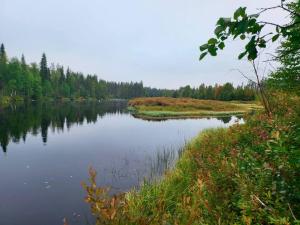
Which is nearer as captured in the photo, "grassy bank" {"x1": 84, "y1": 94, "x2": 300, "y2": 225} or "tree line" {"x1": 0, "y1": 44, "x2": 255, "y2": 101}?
"grassy bank" {"x1": 84, "y1": 94, "x2": 300, "y2": 225}

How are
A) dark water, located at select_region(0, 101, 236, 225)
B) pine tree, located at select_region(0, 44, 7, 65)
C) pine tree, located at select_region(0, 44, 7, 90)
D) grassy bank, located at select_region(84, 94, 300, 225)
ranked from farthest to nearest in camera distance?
pine tree, located at select_region(0, 44, 7, 65), pine tree, located at select_region(0, 44, 7, 90), dark water, located at select_region(0, 101, 236, 225), grassy bank, located at select_region(84, 94, 300, 225)

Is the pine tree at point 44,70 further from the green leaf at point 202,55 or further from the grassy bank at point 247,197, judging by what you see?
the green leaf at point 202,55

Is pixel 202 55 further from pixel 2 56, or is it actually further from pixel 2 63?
pixel 2 56

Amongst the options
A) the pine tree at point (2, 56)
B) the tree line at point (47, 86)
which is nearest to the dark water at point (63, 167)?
the tree line at point (47, 86)

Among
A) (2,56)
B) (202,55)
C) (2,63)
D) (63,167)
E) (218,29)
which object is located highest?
(2,56)

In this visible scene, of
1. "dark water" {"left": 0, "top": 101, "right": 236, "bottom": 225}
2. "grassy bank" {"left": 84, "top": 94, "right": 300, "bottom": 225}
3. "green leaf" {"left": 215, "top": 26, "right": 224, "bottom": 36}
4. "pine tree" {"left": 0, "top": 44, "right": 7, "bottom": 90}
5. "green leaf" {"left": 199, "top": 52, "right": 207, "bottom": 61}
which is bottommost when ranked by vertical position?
"dark water" {"left": 0, "top": 101, "right": 236, "bottom": 225}

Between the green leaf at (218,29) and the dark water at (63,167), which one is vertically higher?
the green leaf at (218,29)

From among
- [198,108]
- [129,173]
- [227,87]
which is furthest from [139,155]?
[227,87]

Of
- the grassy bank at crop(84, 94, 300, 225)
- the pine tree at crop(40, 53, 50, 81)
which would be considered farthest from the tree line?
the grassy bank at crop(84, 94, 300, 225)

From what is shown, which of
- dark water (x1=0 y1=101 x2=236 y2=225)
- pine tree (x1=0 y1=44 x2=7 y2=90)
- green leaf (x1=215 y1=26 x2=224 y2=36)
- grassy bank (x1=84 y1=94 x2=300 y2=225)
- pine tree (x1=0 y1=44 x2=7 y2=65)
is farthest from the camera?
pine tree (x1=0 y1=44 x2=7 y2=65)

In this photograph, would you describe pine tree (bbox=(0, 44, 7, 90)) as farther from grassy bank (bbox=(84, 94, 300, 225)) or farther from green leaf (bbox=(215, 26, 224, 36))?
green leaf (bbox=(215, 26, 224, 36))

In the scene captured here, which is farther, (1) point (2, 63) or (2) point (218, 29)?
(1) point (2, 63)

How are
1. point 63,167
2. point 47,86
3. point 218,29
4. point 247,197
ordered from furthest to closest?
1. point 47,86
2. point 63,167
3. point 247,197
4. point 218,29

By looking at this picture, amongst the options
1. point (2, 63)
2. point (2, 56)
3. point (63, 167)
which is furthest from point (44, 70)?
point (63, 167)
